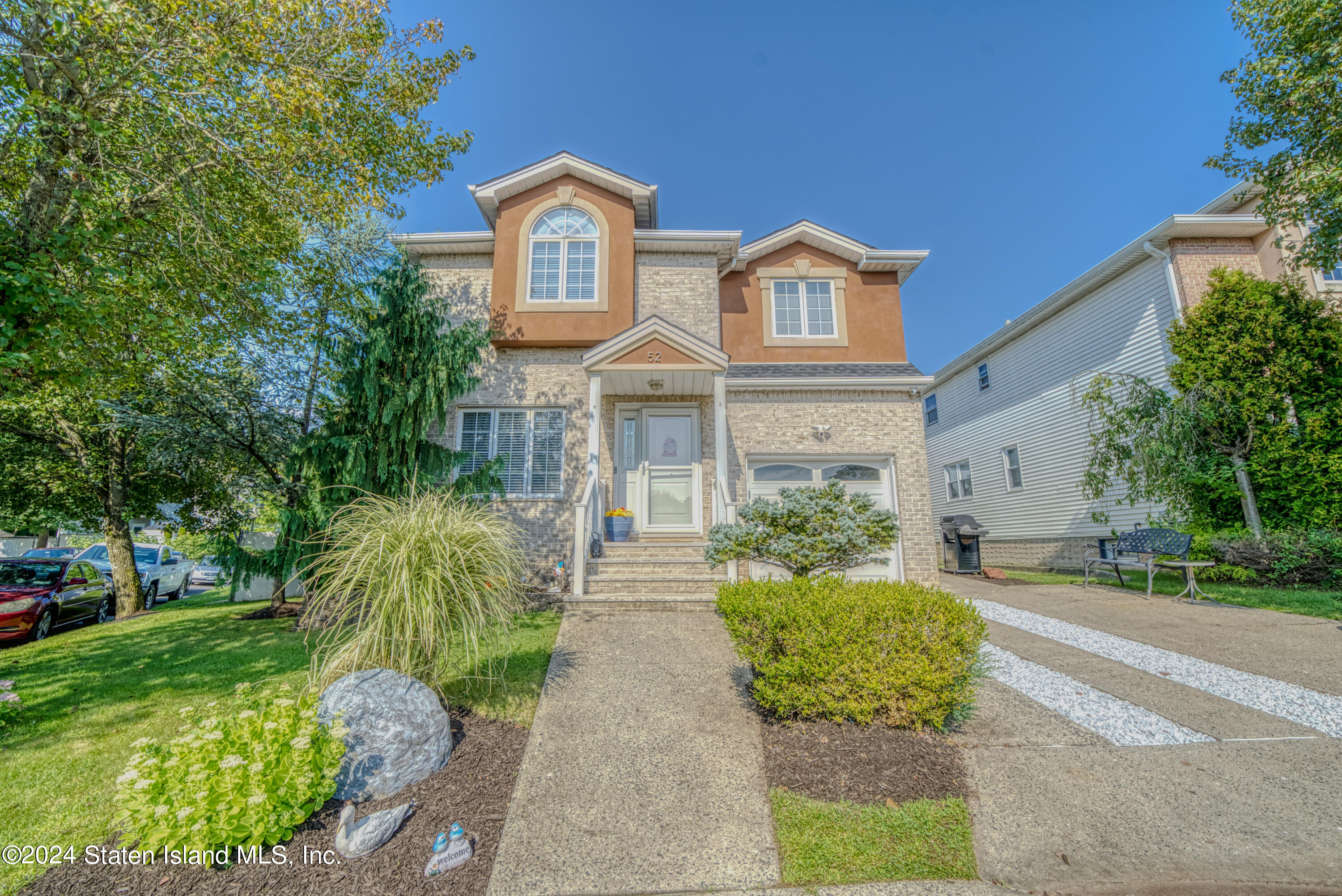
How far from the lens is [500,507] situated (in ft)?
32.4

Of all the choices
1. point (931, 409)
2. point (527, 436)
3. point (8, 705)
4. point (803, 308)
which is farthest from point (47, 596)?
point (931, 409)

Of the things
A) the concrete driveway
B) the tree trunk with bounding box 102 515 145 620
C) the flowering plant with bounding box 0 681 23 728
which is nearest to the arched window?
the flowering plant with bounding box 0 681 23 728

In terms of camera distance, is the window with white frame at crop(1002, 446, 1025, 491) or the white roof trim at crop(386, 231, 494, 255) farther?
the window with white frame at crop(1002, 446, 1025, 491)

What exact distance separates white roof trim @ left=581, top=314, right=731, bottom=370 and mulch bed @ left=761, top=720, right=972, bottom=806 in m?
6.12

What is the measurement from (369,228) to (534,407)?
5646 mm

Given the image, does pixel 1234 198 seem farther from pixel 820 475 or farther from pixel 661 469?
pixel 661 469

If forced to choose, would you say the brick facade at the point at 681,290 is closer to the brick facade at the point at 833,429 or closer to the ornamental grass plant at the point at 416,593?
the brick facade at the point at 833,429

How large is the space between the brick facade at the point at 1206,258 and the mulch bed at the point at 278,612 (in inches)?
716

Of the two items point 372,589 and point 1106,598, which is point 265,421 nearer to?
point 372,589

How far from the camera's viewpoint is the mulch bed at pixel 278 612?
9234 millimetres

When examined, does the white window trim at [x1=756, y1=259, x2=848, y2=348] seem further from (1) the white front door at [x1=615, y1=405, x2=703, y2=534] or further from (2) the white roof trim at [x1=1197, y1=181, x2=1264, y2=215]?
(2) the white roof trim at [x1=1197, y1=181, x2=1264, y2=215]

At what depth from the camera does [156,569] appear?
14.4 m

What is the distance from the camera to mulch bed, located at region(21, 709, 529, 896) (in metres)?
2.63

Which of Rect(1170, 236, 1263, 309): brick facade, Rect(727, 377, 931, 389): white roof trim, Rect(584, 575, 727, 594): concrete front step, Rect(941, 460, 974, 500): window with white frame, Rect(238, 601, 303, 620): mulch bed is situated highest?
Rect(1170, 236, 1263, 309): brick facade
